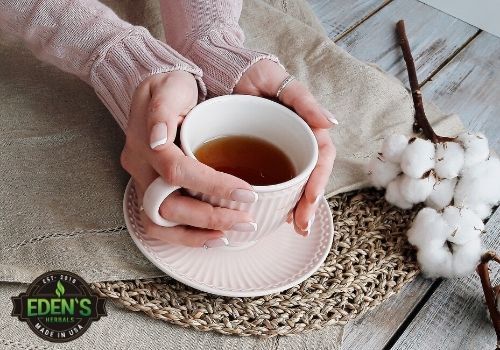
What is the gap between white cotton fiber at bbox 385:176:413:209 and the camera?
654 mm

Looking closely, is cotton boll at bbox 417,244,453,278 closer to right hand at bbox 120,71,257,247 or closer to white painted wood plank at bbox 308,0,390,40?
right hand at bbox 120,71,257,247

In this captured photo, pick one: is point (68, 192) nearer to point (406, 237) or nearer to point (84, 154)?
point (84, 154)

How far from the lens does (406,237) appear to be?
65cm

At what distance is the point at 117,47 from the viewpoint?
0.61m

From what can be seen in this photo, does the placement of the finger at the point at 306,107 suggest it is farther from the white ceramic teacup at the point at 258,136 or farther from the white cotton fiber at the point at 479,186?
the white cotton fiber at the point at 479,186

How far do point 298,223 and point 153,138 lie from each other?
151mm

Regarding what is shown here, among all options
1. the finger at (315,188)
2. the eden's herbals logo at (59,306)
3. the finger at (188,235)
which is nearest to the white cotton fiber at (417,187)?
the finger at (315,188)

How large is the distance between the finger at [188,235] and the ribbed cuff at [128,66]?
13 centimetres

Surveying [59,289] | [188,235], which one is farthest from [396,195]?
[59,289]

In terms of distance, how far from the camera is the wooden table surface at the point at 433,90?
1.94ft

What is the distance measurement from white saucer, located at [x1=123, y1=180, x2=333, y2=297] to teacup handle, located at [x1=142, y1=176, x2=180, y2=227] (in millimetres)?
47

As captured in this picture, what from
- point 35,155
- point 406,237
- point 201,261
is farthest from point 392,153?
point 35,155

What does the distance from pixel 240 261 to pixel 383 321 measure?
5.7 inches

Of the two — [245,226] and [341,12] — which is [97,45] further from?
[341,12]
